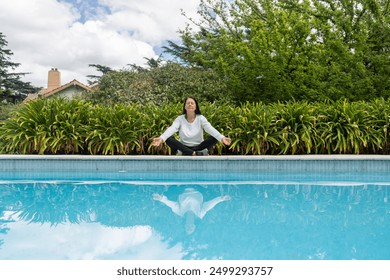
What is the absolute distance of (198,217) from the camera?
152 inches

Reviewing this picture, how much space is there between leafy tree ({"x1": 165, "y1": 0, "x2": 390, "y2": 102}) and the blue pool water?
4803 mm

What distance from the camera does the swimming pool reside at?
2.99 m

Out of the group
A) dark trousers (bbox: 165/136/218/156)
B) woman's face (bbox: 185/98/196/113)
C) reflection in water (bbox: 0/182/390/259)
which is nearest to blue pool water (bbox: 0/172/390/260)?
reflection in water (bbox: 0/182/390/259)

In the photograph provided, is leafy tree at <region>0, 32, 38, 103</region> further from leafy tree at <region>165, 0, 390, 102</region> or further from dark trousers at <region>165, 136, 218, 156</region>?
dark trousers at <region>165, 136, 218, 156</region>

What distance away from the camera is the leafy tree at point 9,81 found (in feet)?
115

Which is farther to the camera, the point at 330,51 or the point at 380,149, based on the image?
the point at 330,51

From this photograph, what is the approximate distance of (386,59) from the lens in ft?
34.9

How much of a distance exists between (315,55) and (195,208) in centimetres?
840

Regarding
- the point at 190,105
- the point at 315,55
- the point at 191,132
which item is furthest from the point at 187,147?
the point at 315,55

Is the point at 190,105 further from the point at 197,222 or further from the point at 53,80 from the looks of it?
the point at 53,80

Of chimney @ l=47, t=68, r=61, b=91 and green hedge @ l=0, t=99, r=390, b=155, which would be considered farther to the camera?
chimney @ l=47, t=68, r=61, b=91
